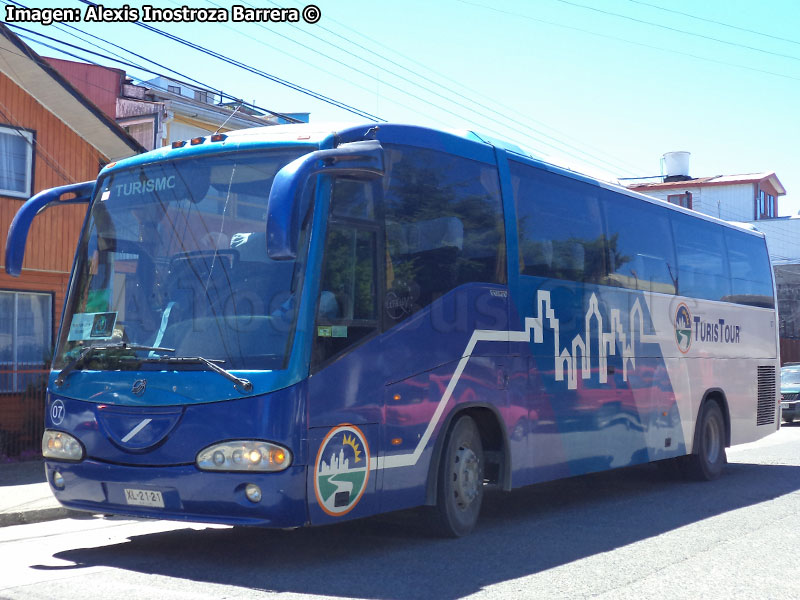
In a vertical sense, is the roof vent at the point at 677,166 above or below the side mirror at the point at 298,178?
above

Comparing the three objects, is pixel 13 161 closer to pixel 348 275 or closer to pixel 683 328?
pixel 683 328

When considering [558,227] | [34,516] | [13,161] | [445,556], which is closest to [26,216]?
[34,516]

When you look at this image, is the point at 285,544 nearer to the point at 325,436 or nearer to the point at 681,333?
the point at 325,436

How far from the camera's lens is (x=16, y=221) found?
319 inches

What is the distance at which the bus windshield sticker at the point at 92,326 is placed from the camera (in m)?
7.75

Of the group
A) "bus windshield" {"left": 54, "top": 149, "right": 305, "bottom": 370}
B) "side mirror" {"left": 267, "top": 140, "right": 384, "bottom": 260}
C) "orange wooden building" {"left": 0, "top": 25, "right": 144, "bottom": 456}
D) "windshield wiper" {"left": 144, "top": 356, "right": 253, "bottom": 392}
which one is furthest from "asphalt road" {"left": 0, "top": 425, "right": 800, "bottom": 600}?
"orange wooden building" {"left": 0, "top": 25, "right": 144, "bottom": 456}

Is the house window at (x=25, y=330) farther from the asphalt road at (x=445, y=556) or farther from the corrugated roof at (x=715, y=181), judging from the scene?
the corrugated roof at (x=715, y=181)

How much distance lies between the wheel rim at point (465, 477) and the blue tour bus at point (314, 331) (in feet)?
0.09

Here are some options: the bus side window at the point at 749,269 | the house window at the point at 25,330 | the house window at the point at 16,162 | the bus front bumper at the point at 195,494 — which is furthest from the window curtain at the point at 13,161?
the bus side window at the point at 749,269

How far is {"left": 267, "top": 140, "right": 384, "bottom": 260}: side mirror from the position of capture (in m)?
6.12

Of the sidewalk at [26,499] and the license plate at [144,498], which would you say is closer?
the license plate at [144,498]

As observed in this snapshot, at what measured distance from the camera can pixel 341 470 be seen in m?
7.24

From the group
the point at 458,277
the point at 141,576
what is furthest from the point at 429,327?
the point at 141,576

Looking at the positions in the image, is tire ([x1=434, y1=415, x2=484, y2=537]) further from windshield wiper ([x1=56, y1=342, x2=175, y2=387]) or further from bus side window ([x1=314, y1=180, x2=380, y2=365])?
windshield wiper ([x1=56, y1=342, x2=175, y2=387])
